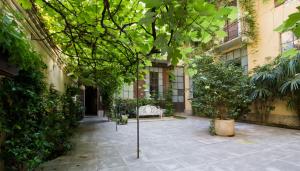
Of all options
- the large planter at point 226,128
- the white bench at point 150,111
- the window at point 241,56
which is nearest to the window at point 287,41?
the window at point 241,56

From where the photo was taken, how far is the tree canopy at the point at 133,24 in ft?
3.42

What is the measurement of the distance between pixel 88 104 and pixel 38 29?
10.7m

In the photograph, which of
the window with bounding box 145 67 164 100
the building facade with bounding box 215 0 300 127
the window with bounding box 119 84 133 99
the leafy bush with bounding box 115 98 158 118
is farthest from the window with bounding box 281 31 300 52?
the window with bounding box 119 84 133 99

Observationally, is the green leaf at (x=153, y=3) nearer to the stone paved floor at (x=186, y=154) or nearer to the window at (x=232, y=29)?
the stone paved floor at (x=186, y=154)

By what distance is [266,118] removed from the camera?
7.35m

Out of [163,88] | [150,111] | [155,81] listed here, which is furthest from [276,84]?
[155,81]

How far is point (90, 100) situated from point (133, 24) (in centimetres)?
1165

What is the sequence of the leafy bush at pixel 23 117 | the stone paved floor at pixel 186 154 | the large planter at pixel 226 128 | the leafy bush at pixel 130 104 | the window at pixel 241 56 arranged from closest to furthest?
the leafy bush at pixel 23 117, the stone paved floor at pixel 186 154, the large planter at pixel 226 128, the window at pixel 241 56, the leafy bush at pixel 130 104

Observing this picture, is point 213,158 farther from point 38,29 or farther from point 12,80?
point 38,29

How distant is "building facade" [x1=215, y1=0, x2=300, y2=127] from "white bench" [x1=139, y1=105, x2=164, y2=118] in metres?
4.32

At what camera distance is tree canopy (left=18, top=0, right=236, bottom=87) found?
1041 millimetres

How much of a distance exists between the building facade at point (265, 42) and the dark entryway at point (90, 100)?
27.6 feet

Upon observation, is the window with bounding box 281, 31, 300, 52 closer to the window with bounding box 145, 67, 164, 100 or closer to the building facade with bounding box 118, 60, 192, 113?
the building facade with bounding box 118, 60, 192, 113

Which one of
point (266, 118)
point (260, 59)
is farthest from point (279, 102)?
point (260, 59)
